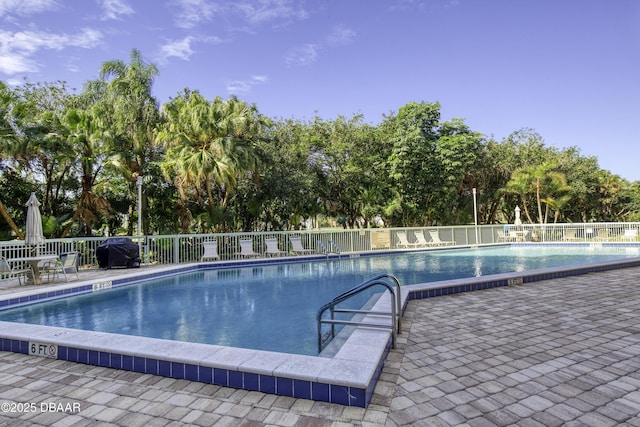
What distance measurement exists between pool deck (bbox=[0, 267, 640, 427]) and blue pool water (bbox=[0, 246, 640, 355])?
1.43m

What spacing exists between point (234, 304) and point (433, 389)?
180 inches

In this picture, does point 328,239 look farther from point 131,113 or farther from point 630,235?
point 630,235

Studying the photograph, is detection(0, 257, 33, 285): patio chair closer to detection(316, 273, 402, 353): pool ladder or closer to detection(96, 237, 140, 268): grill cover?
detection(96, 237, 140, 268): grill cover

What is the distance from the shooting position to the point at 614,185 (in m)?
27.1

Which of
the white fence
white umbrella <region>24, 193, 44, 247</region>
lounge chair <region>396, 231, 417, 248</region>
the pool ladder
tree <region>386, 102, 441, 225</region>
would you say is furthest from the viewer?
tree <region>386, 102, 441, 225</region>

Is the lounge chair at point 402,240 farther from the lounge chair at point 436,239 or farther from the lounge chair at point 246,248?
the lounge chair at point 246,248

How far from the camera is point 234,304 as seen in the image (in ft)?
21.4

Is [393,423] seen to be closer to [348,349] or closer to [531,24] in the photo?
[348,349]

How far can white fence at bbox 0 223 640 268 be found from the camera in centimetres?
1000

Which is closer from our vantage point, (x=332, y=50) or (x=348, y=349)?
(x=348, y=349)

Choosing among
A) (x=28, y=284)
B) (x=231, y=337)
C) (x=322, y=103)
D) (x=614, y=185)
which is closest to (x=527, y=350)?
(x=231, y=337)

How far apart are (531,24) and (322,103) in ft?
32.3

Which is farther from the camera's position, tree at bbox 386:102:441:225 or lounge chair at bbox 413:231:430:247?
tree at bbox 386:102:441:225

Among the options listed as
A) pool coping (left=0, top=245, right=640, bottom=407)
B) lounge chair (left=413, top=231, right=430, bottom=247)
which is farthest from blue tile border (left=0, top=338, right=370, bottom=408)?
lounge chair (left=413, top=231, right=430, bottom=247)
